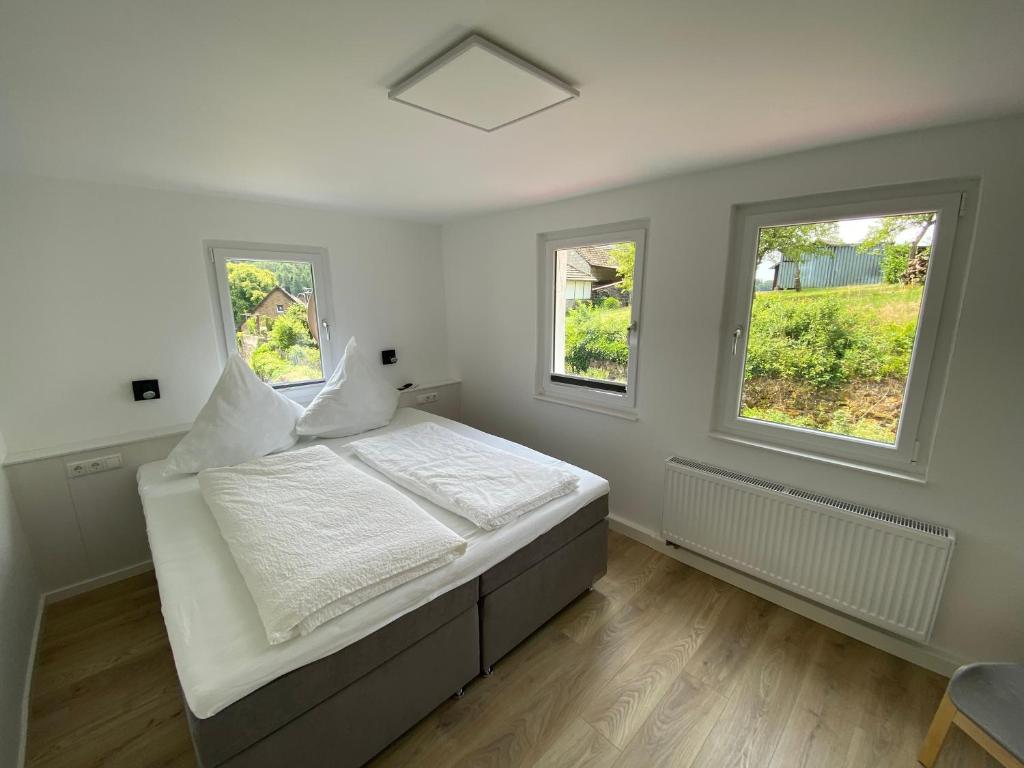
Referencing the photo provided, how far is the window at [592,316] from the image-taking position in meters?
2.52

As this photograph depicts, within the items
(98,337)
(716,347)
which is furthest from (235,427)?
(716,347)

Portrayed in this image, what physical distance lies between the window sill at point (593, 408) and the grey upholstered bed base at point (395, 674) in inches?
31.1

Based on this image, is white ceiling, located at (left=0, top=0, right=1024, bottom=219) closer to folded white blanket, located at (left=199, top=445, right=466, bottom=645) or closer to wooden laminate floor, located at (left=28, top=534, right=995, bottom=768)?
folded white blanket, located at (left=199, top=445, right=466, bottom=645)

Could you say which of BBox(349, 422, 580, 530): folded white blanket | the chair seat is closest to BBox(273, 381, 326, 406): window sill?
BBox(349, 422, 580, 530): folded white blanket

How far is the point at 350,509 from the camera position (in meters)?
1.67

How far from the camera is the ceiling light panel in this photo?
1.05 metres

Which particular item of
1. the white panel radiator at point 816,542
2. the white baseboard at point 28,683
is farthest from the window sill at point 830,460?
the white baseboard at point 28,683

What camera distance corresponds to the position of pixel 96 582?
2240 mm

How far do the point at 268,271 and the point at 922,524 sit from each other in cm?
374

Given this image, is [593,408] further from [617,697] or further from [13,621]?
[13,621]

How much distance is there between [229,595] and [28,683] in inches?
48.2

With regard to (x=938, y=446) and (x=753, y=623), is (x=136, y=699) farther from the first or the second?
(x=938, y=446)

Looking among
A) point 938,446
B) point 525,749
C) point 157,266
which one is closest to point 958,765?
point 938,446

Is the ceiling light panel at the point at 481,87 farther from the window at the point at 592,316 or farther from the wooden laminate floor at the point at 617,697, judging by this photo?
the wooden laminate floor at the point at 617,697
